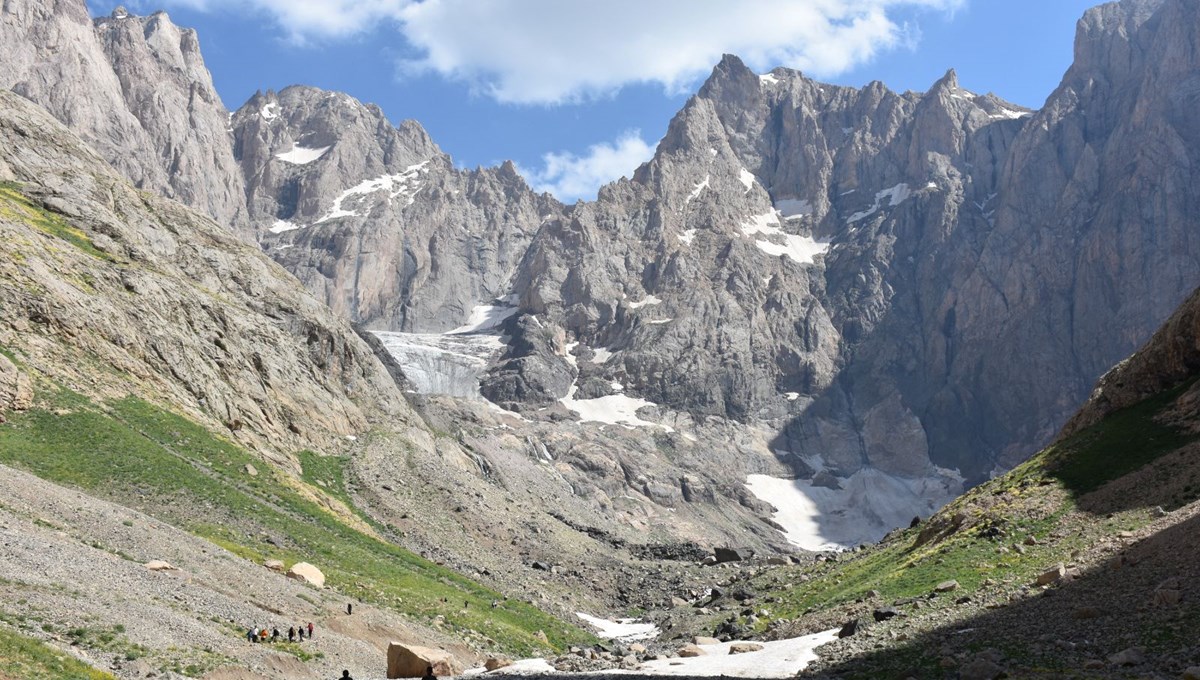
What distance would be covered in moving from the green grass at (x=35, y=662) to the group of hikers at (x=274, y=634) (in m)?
11.4

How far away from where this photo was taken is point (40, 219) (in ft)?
296

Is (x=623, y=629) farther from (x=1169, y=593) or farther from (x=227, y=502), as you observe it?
(x=1169, y=593)

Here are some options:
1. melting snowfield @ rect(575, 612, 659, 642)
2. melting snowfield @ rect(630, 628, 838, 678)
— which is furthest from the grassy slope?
melting snowfield @ rect(575, 612, 659, 642)

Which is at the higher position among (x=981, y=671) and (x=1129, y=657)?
(x=1129, y=657)

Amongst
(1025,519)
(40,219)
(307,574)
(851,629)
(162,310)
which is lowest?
(851,629)

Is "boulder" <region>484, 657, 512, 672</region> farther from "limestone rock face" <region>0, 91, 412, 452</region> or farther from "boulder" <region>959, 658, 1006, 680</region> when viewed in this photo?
"limestone rock face" <region>0, 91, 412, 452</region>

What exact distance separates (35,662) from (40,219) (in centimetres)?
7730

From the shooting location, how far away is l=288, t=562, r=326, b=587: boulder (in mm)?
55562

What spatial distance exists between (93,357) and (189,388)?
11.3m

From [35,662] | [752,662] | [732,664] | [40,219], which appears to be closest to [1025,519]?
[752,662]

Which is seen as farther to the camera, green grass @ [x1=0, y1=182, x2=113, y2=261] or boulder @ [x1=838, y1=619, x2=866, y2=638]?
green grass @ [x1=0, y1=182, x2=113, y2=261]

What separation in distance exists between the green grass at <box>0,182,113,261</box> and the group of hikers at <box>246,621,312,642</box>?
6173 centimetres

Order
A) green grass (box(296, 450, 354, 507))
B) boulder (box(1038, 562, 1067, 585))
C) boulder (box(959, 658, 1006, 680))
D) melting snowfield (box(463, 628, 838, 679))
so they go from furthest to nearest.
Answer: green grass (box(296, 450, 354, 507)) → melting snowfield (box(463, 628, 838, 679)) → boulder (box(1038, 562, 1067, 585)) → boulder (box(959, 658, 1006, 680))

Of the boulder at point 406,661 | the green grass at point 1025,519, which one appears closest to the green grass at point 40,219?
the boulder at point 406,661
